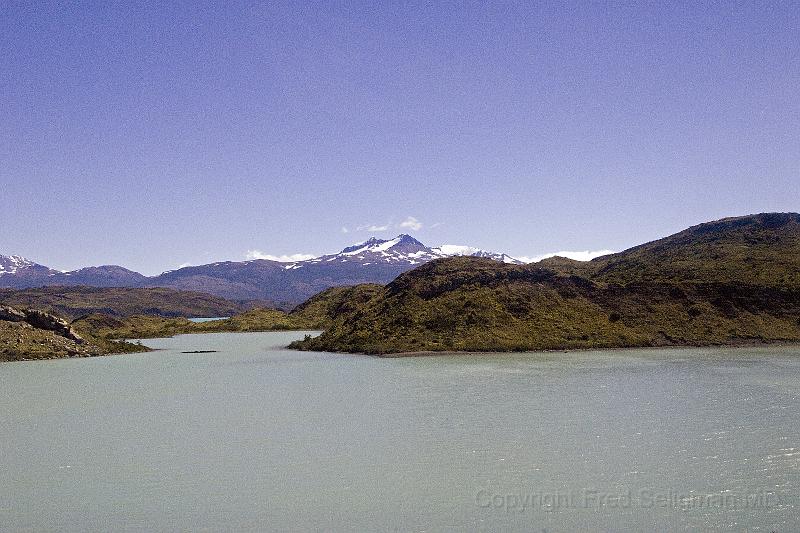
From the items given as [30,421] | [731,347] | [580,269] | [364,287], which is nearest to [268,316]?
[364,287]

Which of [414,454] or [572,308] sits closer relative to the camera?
[414,454]

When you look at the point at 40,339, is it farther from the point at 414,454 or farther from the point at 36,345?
the point at 414,454

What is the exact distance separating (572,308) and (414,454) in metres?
55.6

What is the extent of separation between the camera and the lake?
16.7 meters

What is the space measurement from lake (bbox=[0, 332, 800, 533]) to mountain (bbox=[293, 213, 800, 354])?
22.7 m

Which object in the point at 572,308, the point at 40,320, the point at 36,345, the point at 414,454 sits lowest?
the point at 414,454

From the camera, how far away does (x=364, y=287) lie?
13862 centimetres

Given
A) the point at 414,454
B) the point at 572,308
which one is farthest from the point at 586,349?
the point at 414,454

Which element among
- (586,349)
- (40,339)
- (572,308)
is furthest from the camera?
(572,308)

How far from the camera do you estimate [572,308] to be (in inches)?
2931

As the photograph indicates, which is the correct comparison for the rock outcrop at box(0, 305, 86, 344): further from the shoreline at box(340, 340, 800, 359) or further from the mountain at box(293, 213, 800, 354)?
the shoreline at box(340, 340, 800, 359)

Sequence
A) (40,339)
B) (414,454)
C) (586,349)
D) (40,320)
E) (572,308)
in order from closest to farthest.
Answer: (414,454) < (586,349) < (40,339) < (572,308) < (40,320)

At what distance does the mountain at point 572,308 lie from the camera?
222 feet

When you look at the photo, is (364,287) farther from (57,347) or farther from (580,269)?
(57,347)
